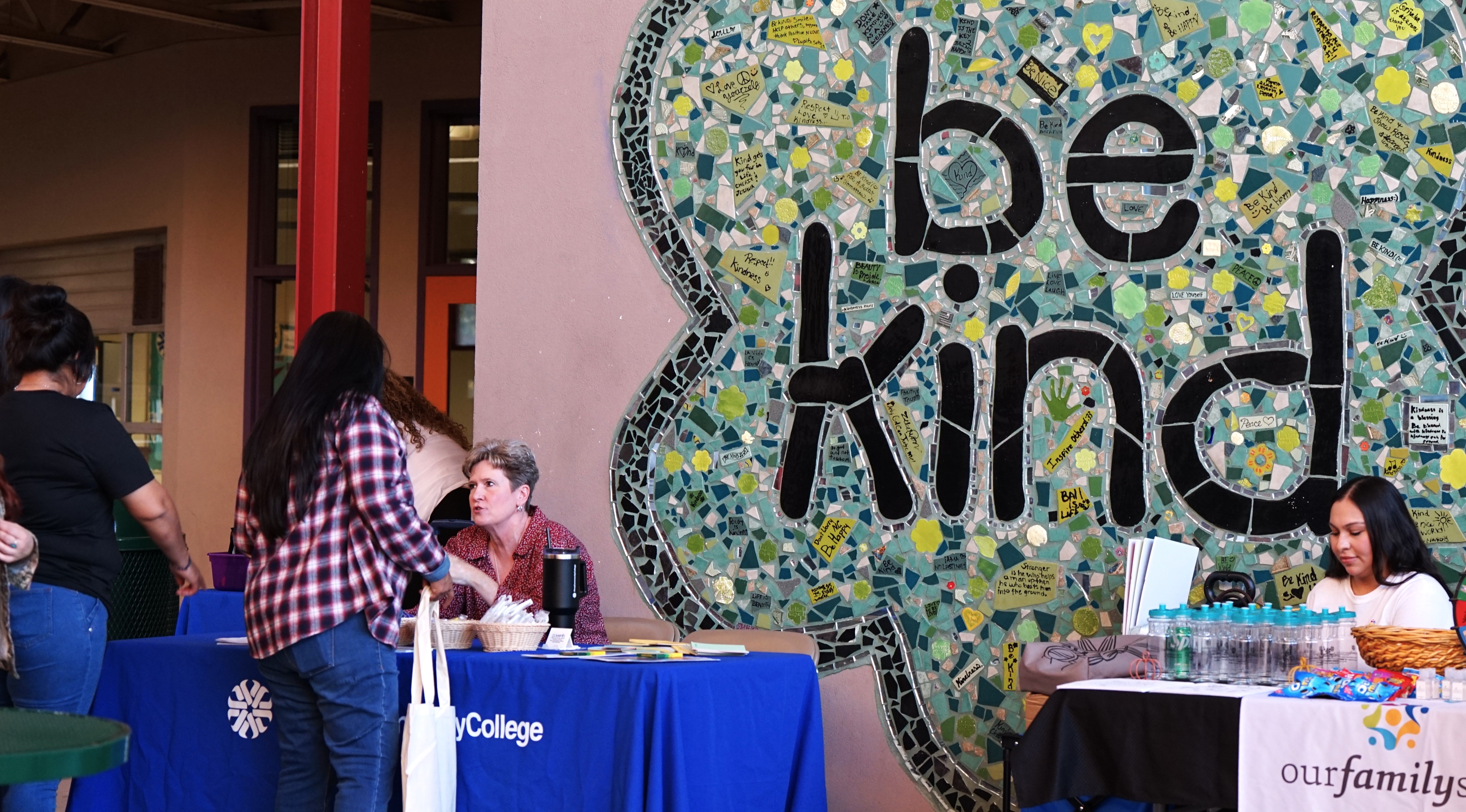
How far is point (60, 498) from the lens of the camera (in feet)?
12.3

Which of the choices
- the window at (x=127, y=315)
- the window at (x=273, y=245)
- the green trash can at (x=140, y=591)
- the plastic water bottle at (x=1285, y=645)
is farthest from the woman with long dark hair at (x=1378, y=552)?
the window at (x=127, y=315)

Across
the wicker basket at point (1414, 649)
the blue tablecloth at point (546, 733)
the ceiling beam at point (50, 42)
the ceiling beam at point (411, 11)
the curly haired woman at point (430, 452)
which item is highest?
the ceiling beam at point (50, 42)

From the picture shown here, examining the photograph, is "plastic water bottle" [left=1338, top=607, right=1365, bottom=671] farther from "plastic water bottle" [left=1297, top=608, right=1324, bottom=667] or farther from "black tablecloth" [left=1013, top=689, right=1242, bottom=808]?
"black tablecloth" [left=1013, top=689, right=1242, bottom=808]

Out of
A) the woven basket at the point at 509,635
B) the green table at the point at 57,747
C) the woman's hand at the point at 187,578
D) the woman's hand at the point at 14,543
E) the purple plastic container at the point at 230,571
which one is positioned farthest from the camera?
the purple plastic container at the point at 230,571

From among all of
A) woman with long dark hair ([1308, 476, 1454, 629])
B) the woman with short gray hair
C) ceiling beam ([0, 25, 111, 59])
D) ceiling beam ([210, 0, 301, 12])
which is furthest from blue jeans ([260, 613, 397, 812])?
ceiling beam ([0, 25, 111, 59])

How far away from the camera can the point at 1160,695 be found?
3.35 meters

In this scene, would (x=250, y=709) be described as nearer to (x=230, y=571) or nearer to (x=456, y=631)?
(x=456, y=631)

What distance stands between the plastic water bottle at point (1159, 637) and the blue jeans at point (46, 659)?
270 cm

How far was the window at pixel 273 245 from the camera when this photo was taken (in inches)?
361

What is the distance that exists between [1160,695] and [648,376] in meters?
2.22

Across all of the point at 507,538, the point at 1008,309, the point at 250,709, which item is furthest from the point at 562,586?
the point at 1008,309

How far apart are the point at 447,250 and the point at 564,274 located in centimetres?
399

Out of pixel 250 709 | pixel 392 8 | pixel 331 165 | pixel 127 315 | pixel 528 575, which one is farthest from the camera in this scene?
pixel 127 315

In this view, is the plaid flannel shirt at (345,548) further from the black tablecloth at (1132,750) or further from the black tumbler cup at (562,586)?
the black tablecloth at (1132,750)
